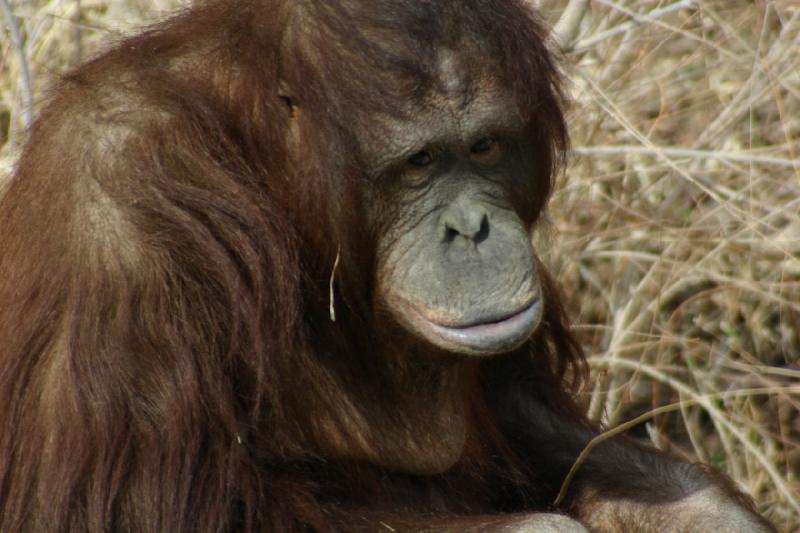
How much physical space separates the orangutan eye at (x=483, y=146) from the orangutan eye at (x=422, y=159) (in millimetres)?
115

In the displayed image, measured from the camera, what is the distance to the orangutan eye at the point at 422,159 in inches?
121

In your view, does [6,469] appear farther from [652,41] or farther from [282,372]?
[652,41]

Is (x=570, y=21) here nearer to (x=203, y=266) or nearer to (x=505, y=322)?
(x=505, y=322)

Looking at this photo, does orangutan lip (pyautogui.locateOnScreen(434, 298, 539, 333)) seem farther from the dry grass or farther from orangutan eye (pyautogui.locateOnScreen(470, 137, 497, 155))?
the dry grass

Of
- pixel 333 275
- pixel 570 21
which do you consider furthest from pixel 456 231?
pixel 570 21

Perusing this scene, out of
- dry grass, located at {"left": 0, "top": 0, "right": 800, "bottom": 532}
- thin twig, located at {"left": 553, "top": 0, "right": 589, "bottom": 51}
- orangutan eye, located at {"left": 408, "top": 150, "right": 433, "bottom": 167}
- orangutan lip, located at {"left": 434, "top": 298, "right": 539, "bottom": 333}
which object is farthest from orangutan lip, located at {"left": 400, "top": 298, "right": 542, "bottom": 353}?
thin twig, located at {"left": 553, "top": 0, "right": 589, "bottom": 51}

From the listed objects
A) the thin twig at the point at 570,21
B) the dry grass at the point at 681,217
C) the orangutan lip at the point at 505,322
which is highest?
the orangutan lip at the point at 505,322

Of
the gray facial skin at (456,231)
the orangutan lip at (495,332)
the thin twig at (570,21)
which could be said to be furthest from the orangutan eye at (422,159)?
the thin twig at (570,21)

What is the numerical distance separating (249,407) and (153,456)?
28 cm

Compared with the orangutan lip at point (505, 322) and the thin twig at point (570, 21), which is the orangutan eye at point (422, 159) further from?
the thin twig at point (570, 21)

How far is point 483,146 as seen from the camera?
3148mm

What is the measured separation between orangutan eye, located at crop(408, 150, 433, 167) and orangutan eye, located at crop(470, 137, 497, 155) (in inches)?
4.5

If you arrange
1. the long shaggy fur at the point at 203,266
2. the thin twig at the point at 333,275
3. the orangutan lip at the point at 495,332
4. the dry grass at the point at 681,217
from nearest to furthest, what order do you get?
1. the long shaggy fur at the point at 203,266
2. the orangutan lip at the point at 495,332
3. the thin twig at the point at 333,275
4. the dry grass at the point at 681,217

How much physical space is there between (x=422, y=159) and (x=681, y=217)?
2.41 meters
